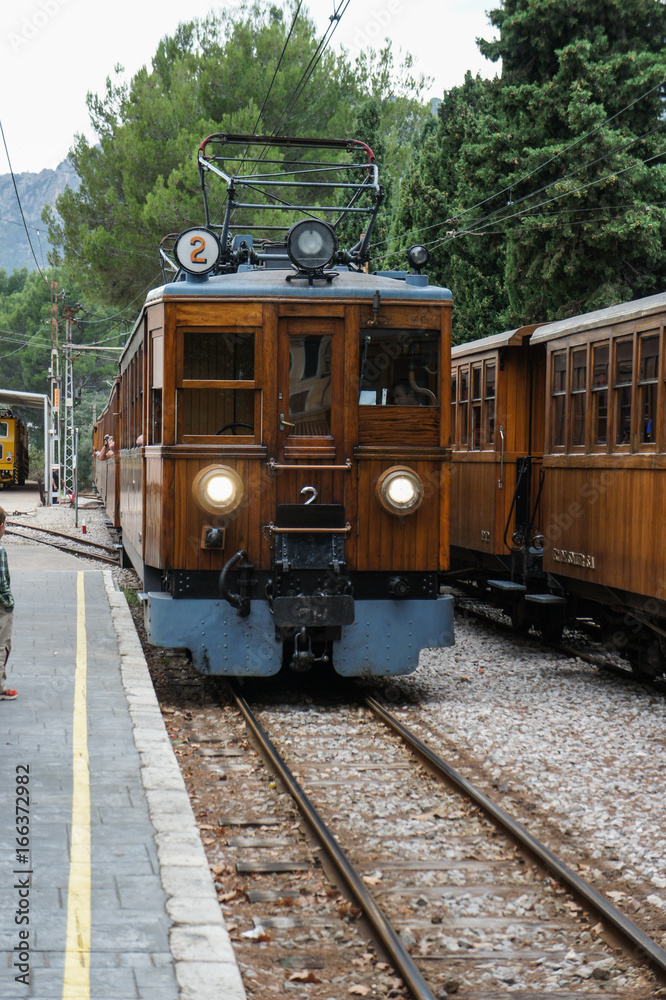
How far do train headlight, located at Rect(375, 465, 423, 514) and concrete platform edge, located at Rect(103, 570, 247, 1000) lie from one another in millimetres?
2143

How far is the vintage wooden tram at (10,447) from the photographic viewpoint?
143 ft

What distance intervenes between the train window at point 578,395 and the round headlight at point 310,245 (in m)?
2.85

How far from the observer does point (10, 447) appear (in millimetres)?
44094

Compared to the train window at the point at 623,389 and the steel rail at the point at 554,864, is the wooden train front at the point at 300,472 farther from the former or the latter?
the train window at the point at 623,389

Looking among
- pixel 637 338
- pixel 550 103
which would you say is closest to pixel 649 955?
pixel 637 338

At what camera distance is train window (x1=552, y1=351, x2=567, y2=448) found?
416 inches

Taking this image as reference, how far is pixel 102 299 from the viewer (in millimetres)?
31703

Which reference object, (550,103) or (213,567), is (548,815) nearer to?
(213,567)

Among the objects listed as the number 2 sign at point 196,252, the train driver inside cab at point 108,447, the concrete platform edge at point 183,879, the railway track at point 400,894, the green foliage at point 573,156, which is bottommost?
the railway track at point 400,894

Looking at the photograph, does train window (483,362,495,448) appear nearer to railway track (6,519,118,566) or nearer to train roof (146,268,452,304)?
train roof (146,268,452,304)

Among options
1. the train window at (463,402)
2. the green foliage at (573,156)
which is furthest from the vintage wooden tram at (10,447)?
the train window at (463,402)

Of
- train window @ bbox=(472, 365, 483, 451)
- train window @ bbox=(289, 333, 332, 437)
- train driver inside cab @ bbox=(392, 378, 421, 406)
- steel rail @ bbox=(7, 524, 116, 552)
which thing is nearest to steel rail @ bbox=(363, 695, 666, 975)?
train window @ bbox=(289, 333, 332, 437)

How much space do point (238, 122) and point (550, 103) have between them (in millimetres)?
10173

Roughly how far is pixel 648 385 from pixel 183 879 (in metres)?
5.75
